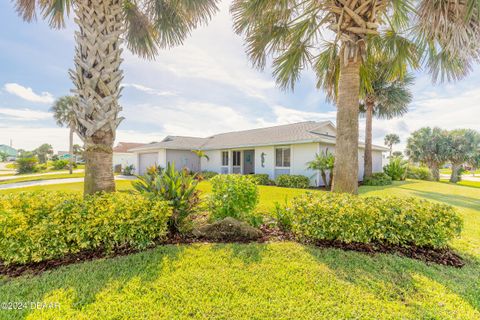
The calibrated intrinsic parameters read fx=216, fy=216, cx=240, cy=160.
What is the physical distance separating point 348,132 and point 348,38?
88.6 inches

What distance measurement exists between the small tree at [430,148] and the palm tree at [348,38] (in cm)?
2204

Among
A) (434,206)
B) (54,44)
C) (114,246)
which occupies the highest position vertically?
(54,44)

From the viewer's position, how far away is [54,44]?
7004mm

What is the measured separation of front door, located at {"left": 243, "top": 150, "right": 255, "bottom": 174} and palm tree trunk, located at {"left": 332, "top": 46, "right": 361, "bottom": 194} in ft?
44.7

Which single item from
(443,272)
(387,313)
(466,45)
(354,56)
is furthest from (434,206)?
(354,56)

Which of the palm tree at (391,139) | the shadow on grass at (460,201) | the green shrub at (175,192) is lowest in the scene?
the shadow on grass at (460,201)

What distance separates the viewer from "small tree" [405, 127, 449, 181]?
22.1m

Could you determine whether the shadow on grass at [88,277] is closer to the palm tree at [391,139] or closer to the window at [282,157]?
the window at [282,157]

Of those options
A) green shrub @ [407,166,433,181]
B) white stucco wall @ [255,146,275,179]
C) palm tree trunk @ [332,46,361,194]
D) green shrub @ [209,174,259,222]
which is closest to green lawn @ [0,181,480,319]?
green shrub @ [209,174,259,222]

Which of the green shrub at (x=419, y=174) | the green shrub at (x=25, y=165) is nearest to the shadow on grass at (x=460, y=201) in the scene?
the green shrub at (x=419, y=174)

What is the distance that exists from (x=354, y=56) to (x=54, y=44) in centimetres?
904

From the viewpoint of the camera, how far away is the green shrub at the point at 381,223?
12.0 feet

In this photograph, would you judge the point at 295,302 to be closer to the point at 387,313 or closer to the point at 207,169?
the point at 387,313

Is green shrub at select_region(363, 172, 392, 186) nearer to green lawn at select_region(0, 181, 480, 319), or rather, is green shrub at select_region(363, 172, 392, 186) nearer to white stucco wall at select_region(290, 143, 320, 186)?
white stucco wall at select_region(290, 143, 320, 186)
